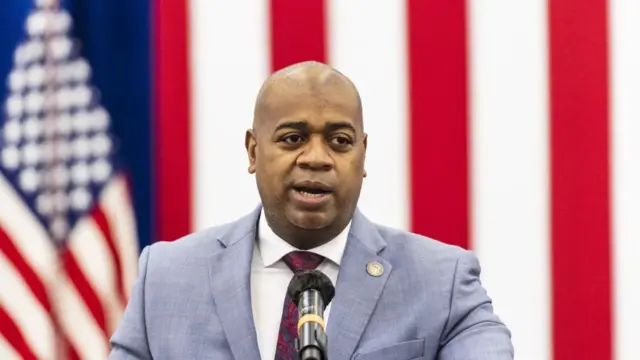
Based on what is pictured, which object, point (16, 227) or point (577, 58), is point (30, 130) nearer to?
point (16, 227)

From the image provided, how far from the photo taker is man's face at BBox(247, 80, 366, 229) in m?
1.49

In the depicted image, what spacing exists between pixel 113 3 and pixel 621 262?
134 centimetres

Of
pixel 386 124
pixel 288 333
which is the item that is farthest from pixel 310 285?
pixel 386 124

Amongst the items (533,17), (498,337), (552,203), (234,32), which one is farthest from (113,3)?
(498,337)

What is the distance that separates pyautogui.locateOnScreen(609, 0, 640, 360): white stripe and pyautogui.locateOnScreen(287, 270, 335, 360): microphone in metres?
1.34

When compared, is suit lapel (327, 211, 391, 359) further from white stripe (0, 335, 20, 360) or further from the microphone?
white stripe (0, 335, 20, 360)

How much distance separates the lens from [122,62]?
224 centimetres

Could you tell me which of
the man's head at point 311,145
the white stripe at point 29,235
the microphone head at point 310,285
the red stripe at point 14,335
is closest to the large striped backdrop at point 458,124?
the white stripe at point 29,235

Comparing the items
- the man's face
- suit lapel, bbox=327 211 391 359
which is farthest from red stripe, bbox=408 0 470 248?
the man's face

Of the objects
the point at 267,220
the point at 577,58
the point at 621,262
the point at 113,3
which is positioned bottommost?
the point at 621,262

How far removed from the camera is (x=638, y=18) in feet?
7.39

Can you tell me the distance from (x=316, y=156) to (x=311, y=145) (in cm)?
3

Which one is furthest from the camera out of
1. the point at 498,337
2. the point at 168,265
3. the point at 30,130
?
the point at 30,130

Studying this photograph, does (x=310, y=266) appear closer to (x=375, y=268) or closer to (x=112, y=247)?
(x=375, y=268)
